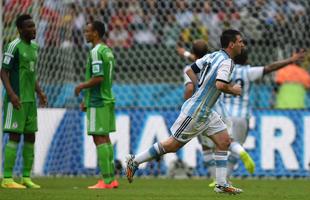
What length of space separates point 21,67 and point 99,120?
1.14 metres

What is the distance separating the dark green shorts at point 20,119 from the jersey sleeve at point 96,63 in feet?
2.95

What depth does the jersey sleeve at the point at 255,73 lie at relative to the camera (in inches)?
516

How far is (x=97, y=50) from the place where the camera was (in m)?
11.8

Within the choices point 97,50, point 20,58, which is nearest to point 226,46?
point 97,50

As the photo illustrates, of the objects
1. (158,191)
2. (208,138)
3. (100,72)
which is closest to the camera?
(158,191)

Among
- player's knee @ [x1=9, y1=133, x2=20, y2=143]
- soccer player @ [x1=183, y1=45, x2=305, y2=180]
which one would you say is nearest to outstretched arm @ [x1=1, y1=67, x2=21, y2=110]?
player's knee @ [x1=9, y1=133, x2=20, y2=143]

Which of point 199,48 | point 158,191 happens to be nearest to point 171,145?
point 158,191

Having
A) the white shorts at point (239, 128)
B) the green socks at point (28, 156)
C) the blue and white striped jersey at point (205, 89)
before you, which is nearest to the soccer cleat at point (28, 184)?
the green socks at point (28, 156)

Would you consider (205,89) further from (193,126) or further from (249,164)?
(249,164)

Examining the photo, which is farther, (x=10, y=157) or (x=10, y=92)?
(x=10, y=157)

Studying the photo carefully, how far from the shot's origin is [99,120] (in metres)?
11.9

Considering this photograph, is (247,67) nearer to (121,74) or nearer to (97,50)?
(97,50)

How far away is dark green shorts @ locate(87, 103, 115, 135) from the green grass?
0.73m

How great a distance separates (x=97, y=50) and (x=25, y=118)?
1.20 m
